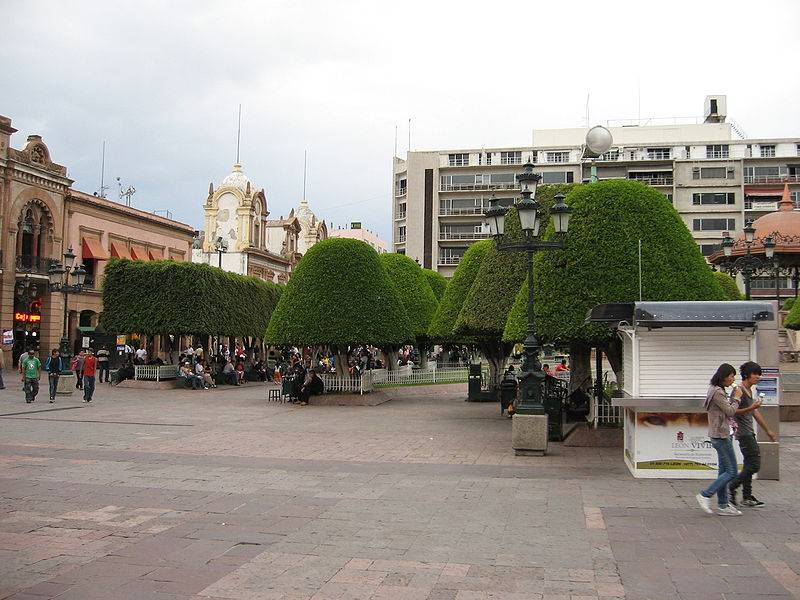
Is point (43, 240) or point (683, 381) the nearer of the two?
point (683, 381)

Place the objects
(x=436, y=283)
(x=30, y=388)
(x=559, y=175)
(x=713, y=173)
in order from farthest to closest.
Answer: (x=559, y=175)
(x=713, y=173)
(x=436, y=283)
(x=30, y=388)

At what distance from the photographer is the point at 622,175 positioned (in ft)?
228

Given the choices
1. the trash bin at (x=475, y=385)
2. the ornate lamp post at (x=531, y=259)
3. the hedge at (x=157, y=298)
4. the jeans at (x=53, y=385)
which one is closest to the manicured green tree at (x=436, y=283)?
the hedge at (x=157, y=298)

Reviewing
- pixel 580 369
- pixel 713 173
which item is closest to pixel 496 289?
pixel 580 369

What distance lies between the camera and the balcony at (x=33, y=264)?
39.3m

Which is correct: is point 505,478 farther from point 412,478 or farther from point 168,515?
point 168,515

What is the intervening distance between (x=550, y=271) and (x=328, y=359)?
113 ft

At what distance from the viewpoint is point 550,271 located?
15.0 metres

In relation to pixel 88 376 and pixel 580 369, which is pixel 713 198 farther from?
pixel 88 376

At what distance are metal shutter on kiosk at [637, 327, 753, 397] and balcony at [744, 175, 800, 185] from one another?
6259 cm

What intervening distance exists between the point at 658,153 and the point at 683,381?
212ft

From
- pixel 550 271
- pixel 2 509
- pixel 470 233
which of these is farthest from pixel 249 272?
pixel 2 509

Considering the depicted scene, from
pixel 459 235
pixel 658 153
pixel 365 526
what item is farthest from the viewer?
pixel 459 235

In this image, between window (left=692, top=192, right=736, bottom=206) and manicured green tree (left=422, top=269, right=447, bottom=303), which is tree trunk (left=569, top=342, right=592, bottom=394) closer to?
manicured green tree (left=422, top=269, right=447, bottom=303)
